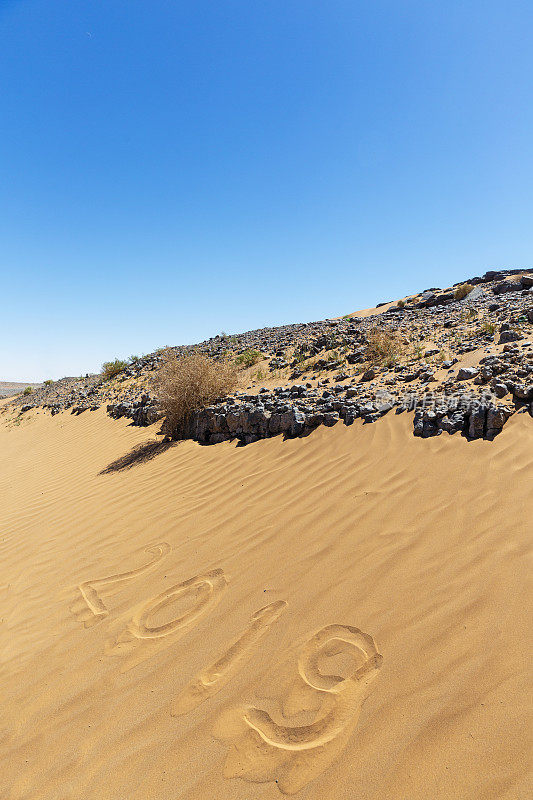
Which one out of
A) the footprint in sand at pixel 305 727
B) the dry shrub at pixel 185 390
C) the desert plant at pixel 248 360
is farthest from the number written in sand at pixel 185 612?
the desert plant at pixel 248 360

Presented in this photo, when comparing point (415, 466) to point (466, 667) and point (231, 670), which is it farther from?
point (231, 670)

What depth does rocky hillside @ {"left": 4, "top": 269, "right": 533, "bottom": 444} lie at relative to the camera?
4.72 meters

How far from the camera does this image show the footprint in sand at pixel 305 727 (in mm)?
1839

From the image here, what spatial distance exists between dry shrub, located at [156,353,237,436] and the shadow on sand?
445 millimetres

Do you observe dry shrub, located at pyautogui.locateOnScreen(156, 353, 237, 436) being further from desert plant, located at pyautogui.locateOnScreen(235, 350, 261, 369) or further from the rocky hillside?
desert plant, located at pyautogui.locateOnScreen(235, 350, 261, 369)

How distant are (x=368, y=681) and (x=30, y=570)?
151 inches

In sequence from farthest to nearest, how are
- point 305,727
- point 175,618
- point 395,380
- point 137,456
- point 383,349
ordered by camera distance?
point 383,349 → point 137,456 → point 395,380 → point 175,618 → point 305,727

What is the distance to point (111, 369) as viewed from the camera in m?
19.2

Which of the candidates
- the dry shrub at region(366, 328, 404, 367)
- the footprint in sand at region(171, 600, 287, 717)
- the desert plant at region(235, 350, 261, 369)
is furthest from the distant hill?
the footprint in sand at region(171, 600, 287, 717)

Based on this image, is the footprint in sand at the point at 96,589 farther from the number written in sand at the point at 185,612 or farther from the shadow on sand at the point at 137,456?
the shadow on sand at the point at 137,456

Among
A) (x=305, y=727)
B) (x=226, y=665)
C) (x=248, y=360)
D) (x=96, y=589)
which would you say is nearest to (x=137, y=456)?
(x=96, y=589)

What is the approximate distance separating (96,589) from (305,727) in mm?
2416

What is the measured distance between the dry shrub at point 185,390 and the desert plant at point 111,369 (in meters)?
12.2

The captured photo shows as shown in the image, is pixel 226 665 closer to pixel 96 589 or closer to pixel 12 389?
pixel 96 589
